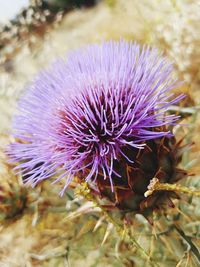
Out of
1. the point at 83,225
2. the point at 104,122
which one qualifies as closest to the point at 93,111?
the point at 104,122

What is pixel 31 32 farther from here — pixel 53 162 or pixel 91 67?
pixel 53 162

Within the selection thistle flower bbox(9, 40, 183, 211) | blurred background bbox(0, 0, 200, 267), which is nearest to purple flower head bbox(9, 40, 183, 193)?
thistle flower bbox(9, 40, 183, 211)

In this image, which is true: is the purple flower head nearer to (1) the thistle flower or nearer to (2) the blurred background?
(1) the thistle flower

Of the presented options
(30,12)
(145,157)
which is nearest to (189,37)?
(30,12)

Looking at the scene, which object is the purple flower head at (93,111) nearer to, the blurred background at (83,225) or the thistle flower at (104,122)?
the thistle flower at (104,122)

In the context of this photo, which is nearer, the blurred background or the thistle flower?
the thistle flower

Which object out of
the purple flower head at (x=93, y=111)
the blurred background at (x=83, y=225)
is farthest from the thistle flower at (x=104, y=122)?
the blurred background at (x=83, y=225)

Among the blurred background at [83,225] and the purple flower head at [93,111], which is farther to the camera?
the blurred background at [83,225]
